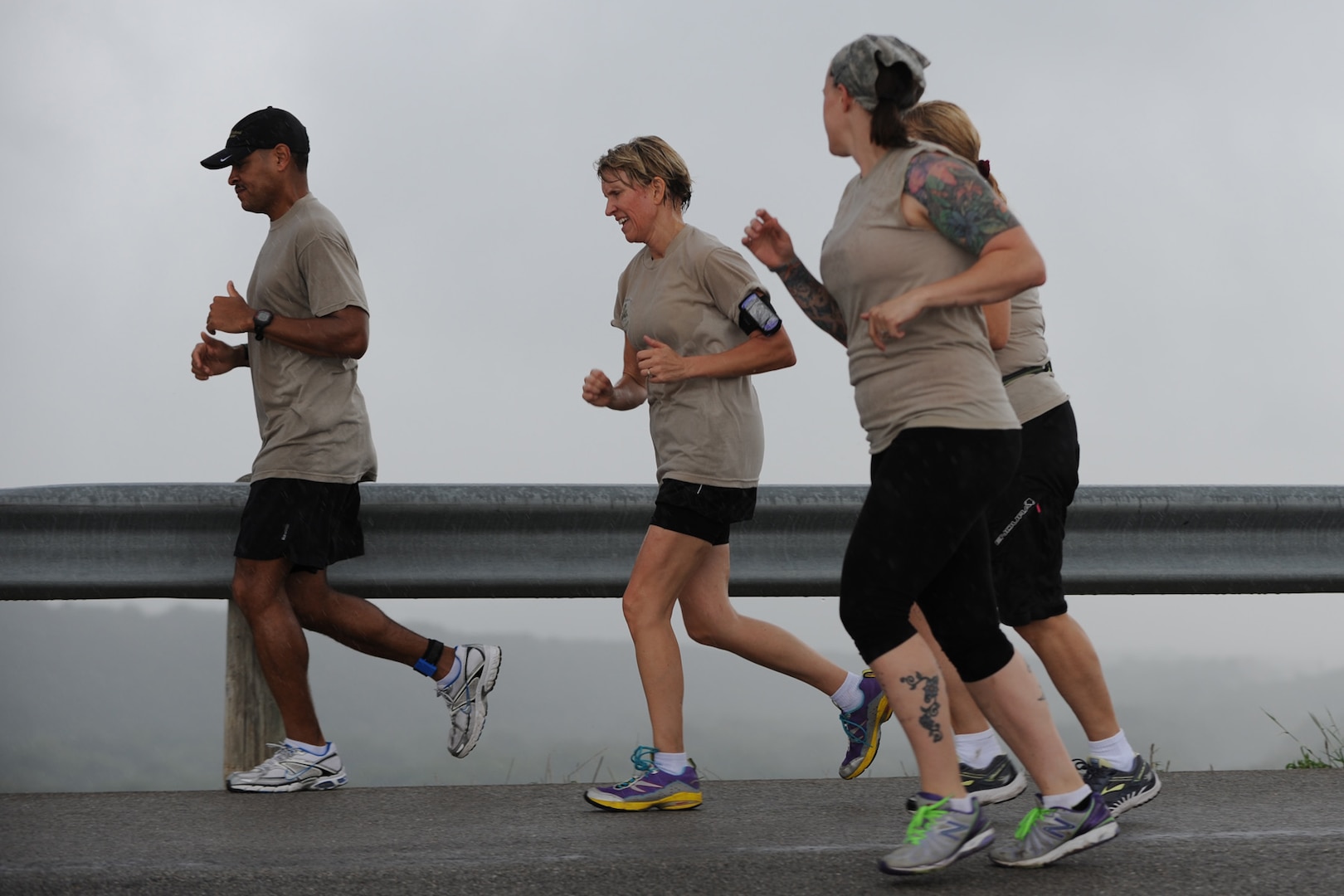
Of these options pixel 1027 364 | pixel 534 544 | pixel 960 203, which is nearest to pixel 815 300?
pixel 960 203

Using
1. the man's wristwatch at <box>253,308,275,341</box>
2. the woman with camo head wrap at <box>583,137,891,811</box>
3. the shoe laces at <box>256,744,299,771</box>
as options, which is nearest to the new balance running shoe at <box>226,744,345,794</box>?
the shoe laces at <box>256,744,299,771</box>

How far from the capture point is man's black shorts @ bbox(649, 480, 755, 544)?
4.36m

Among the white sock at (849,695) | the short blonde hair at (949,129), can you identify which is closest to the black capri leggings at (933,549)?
the short blonde hair at (949,129)

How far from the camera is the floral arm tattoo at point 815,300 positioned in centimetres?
365

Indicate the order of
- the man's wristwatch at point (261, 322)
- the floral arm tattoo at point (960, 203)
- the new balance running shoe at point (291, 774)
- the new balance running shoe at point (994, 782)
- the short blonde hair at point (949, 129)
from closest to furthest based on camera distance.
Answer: the floral arm tattoo at point (960, 203)
the short blonde hair at point (949, 129)
the new balance running shoe at point (994, 782)
the new balance running shoe at point (291, 774)
the man's wristwatch at point (261, 322)

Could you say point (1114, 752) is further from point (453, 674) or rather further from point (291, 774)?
point (291, 774)

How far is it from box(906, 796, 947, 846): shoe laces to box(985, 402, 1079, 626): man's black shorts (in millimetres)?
855

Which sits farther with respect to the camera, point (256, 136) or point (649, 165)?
point (256, 136)

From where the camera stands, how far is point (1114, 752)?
3918mm

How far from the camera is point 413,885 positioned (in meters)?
3.17

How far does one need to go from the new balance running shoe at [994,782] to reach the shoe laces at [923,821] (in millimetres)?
1114

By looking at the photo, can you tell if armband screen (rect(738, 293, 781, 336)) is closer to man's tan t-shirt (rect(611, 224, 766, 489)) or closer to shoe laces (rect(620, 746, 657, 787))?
man's tan t-shirt (rect(611, 224, 766, 489))

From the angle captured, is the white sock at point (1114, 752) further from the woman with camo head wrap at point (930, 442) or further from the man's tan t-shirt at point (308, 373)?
the man's tan t-shirt at point (308, 373)

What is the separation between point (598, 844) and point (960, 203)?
5.92 ft
